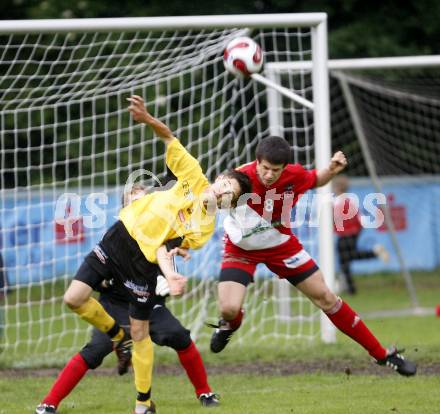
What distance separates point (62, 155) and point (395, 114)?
674 centimetres

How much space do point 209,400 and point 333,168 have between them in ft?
6.13

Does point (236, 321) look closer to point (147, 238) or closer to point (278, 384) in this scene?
point (278, 384)

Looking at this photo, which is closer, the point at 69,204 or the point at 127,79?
the point at 127,79

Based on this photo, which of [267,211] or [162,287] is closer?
[162,287]

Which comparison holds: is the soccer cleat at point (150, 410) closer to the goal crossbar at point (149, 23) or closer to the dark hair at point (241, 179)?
the dark hair at point (241, 179)

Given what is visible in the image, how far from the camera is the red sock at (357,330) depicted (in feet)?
22.7

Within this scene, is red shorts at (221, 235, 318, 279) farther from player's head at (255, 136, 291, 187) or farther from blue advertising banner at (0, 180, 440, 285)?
blue advertising banner at (0, 180, 440, 285)

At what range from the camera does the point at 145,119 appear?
629 cm

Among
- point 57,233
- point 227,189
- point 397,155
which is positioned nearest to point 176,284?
point 227,189

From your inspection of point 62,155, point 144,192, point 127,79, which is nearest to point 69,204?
point 62,155

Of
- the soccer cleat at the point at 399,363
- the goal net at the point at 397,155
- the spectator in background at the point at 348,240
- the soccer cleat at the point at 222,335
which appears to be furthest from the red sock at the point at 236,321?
the spectator in background at the point at 348,240

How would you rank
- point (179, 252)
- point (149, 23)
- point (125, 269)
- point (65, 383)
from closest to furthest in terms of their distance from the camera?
point (179, 252), point (125, 269), point (65, 383), point (149, 23)

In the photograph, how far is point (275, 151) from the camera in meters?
6.66

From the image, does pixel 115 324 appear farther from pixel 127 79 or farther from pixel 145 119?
pixel 127 79
